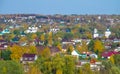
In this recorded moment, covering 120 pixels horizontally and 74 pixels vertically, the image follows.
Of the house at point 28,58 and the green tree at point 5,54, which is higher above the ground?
the green tree at point 5,54

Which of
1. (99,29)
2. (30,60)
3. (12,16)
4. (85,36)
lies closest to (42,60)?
(30,60)

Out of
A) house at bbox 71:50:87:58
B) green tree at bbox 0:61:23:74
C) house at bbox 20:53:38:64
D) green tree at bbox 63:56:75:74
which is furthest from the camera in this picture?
house at bbox 71:50:87:58

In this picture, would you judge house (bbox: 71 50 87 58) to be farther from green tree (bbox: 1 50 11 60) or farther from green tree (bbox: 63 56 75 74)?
green tree (bbox: 63 56 75 74)

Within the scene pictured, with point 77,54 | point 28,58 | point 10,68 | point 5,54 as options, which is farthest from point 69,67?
point 77,54

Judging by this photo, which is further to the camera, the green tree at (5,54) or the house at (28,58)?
the green tree at (5,54)

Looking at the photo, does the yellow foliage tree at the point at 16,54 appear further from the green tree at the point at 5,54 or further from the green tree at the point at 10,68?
the green tree at the point at 10,68

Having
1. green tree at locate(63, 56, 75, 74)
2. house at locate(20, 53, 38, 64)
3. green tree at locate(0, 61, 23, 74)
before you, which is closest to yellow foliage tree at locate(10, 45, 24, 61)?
house at locate(20, 53, 38, 64)

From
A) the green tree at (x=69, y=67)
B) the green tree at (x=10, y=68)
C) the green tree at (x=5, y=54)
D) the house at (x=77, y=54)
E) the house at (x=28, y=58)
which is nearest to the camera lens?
the green tree at (x=10, y=68)

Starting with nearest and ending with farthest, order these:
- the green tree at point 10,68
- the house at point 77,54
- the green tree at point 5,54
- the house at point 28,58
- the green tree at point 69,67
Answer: the green tree at point 10,68
the green tree at point 69,67
the house at point 28,58
the green tree at point 5,54
the house at point 77,54

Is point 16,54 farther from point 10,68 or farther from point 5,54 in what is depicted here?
point 10,68

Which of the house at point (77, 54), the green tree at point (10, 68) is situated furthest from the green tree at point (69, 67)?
the house at point (77, 54)

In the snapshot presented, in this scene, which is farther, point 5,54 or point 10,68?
point 5,54
